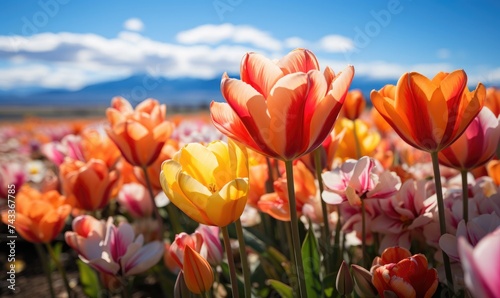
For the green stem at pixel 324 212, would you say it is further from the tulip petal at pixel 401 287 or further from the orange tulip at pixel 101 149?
the orange tulip at pixel 101 149

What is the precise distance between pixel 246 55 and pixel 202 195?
24 centimetres

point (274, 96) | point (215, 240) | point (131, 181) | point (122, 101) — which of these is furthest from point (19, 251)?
point (274, 96)

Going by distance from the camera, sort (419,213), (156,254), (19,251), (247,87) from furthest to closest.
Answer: (19,251) → (156,254) → (419,213) → (247,87)

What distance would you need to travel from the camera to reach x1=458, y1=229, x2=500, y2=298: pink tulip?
38cm

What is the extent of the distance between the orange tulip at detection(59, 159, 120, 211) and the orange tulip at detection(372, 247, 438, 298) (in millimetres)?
926

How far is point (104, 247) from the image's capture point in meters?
1.08

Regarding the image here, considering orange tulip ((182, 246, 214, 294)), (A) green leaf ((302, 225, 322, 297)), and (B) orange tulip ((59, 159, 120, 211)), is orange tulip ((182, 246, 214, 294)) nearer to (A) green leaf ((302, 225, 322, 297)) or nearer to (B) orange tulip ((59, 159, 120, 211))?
(A) green leaf ((302, 225, 322, 297))

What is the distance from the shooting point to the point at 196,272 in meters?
0.80

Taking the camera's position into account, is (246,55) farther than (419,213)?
No

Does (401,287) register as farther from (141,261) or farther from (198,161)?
(141,261)

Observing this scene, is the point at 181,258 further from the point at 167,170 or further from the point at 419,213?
the point at 419,213

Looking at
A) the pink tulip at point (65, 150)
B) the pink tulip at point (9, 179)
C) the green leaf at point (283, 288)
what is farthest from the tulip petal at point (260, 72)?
the pink tulip at point (9, 179)

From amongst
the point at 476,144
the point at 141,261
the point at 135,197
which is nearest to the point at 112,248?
the point at 141,261

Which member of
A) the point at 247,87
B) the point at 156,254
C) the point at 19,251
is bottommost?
the point at 19,251
